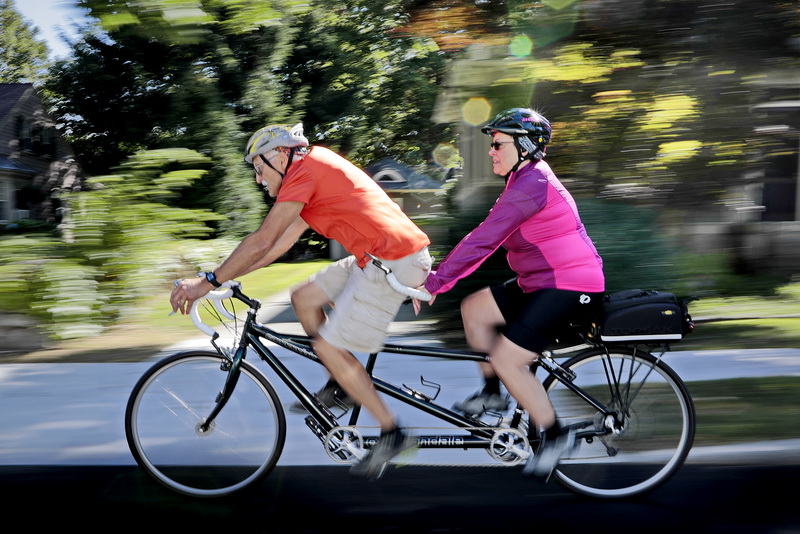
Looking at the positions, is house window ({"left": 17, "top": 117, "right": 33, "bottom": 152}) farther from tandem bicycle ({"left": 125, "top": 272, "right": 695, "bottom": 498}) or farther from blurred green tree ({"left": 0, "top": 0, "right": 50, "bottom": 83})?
tandem bicycle ({"left": 125, "top": 272, "right": 695, "bottom": 498})

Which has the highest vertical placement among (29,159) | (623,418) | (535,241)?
(535,241)

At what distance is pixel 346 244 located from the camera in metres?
3.63

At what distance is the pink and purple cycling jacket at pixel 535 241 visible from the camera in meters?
3.43

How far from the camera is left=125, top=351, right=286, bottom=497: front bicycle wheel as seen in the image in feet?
12.4

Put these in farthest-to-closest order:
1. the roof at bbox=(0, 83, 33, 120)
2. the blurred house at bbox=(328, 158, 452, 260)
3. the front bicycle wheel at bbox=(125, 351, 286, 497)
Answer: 1. the roof at bbox=(0, 83, 33, 120)
2. the blurred house at bbox=(328, 158, 452, 260)
3. the front bicycle wheel at bbox=(125, 351, 286, 497)

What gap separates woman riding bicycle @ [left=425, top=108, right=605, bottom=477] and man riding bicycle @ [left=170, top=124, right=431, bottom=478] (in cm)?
26

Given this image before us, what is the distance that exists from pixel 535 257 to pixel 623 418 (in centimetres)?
95

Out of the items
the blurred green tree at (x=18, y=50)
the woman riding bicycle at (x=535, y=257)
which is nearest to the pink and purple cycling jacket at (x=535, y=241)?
the woman riding bicycle at (x=535, y=257)

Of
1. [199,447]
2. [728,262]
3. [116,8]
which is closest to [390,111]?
[728,262]

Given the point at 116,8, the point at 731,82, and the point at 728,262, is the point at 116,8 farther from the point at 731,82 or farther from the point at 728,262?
the point at 728,262

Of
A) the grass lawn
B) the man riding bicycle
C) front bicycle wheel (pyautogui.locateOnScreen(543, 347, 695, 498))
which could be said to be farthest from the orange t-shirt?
the grass lawn

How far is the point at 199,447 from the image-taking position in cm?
392

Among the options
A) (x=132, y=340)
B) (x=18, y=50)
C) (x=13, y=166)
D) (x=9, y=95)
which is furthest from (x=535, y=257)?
(x=18, y=50)

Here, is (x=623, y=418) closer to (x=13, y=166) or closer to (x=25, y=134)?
(x=13, y=166)
